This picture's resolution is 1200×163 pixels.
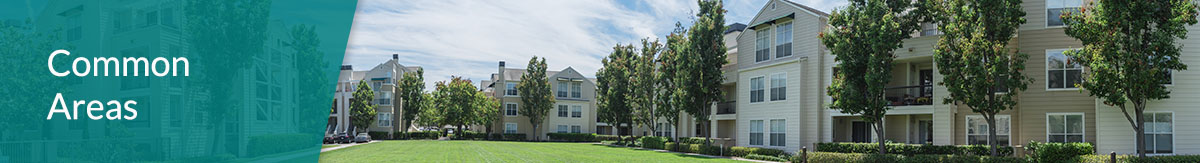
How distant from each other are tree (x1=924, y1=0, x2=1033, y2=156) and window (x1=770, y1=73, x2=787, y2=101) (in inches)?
350

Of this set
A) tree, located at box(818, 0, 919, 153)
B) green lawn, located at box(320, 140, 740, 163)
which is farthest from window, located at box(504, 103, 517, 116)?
tree, located at box(818, 0, 919, 153)

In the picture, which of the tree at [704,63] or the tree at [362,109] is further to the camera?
the tree at [362,109]

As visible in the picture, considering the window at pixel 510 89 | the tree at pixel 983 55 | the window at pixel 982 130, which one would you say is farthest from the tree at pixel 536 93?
the tree at pixel 983 55

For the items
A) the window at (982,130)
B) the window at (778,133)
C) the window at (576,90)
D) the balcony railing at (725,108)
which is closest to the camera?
the window at (982,130)

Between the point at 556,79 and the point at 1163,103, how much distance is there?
5395 centimetres

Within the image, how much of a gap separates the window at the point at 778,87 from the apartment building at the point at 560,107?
39.7 m

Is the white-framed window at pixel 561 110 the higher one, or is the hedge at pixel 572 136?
the white-framed window at pixel 561 110

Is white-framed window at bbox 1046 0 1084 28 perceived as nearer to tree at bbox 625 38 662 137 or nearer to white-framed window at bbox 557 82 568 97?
tree at bbox 625 38 662 137

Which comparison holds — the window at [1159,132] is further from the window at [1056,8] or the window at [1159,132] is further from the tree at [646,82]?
the tree at [646,82]

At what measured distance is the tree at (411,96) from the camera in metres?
69.4

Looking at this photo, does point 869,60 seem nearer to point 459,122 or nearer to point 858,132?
point 858,132

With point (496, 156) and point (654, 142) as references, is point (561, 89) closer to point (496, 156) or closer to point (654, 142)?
point (654, 142)

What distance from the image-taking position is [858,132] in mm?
31234

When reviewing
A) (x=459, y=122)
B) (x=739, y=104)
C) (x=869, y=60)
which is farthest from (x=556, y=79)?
(x=869, y=60)
